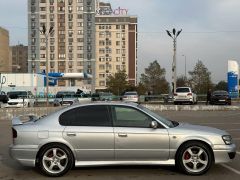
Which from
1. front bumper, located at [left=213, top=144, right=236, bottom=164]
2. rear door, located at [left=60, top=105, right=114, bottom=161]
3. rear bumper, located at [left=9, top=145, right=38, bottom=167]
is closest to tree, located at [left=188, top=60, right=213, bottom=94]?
front bumper, located at [left=213, top=144, right=236, bottom=164]

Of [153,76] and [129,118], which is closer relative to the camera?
[129,118]

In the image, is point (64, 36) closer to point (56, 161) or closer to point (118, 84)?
point (118, 84)

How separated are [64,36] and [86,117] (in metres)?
145

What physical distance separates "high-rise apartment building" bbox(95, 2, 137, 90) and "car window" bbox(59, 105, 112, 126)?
486ft

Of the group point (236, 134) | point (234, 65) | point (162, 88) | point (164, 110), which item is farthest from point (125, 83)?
point (236, 134)

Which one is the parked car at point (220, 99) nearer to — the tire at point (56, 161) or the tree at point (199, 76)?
the tire at point (56, 161)

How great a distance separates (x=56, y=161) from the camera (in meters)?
8.22

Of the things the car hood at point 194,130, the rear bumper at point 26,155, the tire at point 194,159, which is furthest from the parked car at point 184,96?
the rear bumper at point 26,155

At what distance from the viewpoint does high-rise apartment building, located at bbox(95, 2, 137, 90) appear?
15738cm

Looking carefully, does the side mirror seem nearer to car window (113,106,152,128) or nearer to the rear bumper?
car window (113,106,152,128)

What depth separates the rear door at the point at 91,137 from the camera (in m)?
8.14

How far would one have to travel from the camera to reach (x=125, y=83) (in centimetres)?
10856

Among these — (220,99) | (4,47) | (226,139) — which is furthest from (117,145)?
(4,47)

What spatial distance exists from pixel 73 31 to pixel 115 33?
56.9 feet
